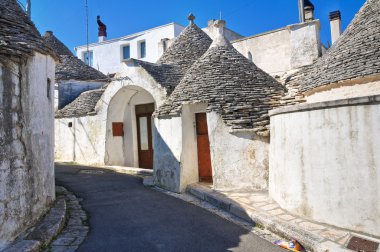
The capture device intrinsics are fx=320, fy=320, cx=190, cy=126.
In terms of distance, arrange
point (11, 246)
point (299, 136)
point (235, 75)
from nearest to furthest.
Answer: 1. point (11, 246)
2. point (299, 136)
3. point (235, 75)

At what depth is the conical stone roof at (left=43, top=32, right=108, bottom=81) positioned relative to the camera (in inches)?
720

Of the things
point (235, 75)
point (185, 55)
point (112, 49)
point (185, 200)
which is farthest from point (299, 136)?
point (112, 49)

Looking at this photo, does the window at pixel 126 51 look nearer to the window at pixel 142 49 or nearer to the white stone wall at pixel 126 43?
the white stone wall at pixel 126 43

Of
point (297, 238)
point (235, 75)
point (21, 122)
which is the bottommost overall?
point (297, 238)

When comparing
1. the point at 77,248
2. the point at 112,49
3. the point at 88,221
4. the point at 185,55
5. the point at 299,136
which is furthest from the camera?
the point at 112,49

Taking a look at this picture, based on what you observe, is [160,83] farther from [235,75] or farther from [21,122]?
[21,122]

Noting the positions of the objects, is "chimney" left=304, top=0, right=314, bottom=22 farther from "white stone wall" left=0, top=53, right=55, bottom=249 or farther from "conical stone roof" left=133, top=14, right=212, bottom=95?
"white stone wall" left=0, top=53, right=55, bottom=249

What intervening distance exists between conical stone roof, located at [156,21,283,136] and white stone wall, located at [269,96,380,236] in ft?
6.28

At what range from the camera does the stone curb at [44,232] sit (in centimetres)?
459

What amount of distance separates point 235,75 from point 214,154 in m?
2.71

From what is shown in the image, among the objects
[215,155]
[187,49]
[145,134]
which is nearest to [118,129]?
[145,134]

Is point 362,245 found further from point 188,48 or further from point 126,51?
point 126,51

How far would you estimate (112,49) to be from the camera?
99.8ft

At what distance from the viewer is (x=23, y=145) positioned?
209 inches
